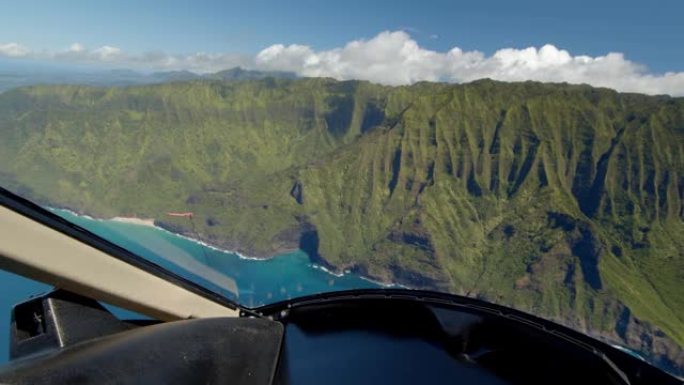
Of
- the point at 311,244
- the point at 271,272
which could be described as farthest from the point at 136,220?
the point at 271,272

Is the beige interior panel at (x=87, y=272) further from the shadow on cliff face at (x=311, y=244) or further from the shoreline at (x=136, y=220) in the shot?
the shoreline at (x=136, y=220)

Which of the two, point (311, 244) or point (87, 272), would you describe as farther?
point (311, 244)

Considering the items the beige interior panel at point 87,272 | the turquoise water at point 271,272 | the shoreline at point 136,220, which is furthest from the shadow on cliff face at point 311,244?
the beige interior panel at point 87,272

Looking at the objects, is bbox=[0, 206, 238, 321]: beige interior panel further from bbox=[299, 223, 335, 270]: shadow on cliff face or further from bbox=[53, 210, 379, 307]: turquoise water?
bbox=[299, 223, 335, 270]: shadow on cliff face

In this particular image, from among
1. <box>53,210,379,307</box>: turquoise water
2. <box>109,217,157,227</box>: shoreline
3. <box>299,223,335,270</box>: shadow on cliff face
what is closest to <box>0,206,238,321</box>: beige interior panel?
<box>53,210,379,307</box>: turquoise water

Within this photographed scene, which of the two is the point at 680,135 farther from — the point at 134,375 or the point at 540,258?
the point at 134,375

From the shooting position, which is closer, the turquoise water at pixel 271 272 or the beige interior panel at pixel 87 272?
the beige interior panel at pixel 87 272

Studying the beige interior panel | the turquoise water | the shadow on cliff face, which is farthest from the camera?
the shadow on cliff face

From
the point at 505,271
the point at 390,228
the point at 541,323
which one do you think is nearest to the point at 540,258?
the point at 505,271

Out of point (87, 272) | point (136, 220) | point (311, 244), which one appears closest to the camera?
point (87, 272)

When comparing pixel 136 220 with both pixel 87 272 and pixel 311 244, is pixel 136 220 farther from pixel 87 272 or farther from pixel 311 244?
pixel 87 272

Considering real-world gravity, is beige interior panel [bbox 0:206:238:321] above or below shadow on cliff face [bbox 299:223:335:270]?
above
